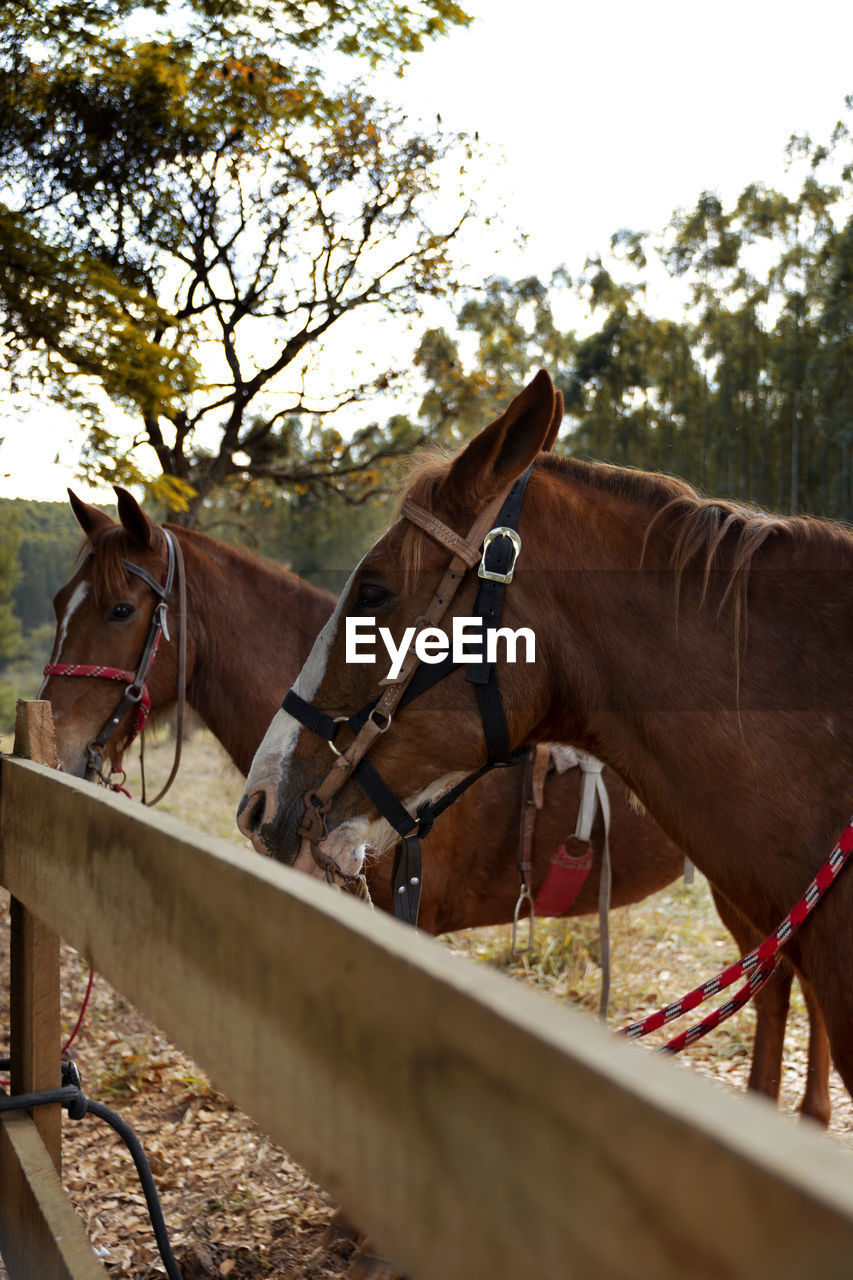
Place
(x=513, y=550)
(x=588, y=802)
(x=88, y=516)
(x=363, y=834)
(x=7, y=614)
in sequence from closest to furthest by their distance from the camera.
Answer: (x=513, y=550) < (x=363, y=834) < (x=588, y=802) < (x=88, y=516) < (x=7, y=614)

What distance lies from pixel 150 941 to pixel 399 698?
1.03 metres

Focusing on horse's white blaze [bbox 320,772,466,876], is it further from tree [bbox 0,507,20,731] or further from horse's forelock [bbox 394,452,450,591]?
tree [bbox 0,507,20,731]

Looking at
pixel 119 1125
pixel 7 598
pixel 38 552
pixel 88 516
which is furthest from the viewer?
pixel 7 598

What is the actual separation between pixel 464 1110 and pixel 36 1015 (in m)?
1.49

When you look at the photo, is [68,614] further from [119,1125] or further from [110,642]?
[119,1125]

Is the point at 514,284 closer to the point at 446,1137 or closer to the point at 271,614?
the point at 271,614

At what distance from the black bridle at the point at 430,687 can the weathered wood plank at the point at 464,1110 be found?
1053 millimetres

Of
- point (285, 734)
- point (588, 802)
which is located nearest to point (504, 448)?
point (285, 734)

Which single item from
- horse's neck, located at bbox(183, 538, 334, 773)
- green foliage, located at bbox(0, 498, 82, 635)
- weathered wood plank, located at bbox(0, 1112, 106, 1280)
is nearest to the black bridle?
weathered wood plank, located at bbox(0, 1112, 106, 1280)

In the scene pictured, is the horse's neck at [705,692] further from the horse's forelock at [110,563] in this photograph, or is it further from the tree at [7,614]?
the tree at [7,614]

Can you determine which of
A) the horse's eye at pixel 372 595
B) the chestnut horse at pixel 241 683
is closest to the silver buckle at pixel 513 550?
the horse's eye at pixel 372 595

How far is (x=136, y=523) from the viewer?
3602 millimetres

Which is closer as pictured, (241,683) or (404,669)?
(404,669)

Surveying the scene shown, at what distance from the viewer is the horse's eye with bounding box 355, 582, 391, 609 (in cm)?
209
